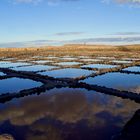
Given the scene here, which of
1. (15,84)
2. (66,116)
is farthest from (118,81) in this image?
(66,116)

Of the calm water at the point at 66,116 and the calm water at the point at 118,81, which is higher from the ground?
the calm water at the point at 66,116

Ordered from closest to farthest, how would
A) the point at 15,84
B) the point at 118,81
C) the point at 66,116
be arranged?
the point at 66,116, the point at 15,84, the point at 118,81

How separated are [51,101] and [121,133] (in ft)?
15.5

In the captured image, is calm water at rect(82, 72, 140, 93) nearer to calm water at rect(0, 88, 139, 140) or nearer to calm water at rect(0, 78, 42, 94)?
calm water at rect(0, 88, 139, 140)

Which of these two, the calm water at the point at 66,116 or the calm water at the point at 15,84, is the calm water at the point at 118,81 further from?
the calm water at the point at 15,84

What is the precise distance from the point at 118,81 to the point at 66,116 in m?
7.34

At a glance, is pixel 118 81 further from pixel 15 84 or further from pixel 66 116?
pixel 66 116

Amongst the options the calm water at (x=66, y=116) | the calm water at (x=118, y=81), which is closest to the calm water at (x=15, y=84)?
the calm water at (x=66, y=116)

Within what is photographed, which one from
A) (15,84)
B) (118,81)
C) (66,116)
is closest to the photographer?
(66,116)

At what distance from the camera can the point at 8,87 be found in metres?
15.9

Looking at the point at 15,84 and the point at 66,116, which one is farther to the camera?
the point at 15,84

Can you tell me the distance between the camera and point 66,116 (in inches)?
400

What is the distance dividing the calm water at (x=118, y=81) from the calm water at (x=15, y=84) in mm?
3141

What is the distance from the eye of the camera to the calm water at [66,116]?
8.48 metres
